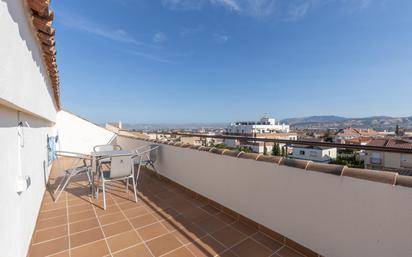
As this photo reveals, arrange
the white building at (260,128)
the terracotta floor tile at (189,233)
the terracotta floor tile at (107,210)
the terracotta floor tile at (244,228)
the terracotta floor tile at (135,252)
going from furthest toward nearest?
the white building at (260,128) < the terracotta floor tile at (107,210) < the terracotta floor tile at (244,228) < the terracotta floor tile at (189,233) < the terracotta floor tile at (135,252)

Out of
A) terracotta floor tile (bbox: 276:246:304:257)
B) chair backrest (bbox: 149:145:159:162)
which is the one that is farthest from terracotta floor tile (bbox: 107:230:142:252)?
chair backrest (bbox: 149:145:159:162)

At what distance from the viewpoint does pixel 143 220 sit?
7.19ft

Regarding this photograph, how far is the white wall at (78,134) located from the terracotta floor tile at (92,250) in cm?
682

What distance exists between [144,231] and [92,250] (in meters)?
0.48

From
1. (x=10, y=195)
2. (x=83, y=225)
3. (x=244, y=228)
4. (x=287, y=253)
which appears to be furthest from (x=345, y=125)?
(x=10, y=195)

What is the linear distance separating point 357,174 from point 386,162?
0.28 m

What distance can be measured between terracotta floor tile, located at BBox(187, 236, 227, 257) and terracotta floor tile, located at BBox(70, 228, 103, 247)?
3.21 feet

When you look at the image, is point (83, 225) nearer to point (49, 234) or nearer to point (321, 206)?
point (49, 234)

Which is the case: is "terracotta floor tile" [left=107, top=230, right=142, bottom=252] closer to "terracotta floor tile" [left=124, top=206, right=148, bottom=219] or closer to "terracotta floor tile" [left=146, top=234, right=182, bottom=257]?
"terracotta floor tile" [left=146, top=234, right=182, bottom=257]

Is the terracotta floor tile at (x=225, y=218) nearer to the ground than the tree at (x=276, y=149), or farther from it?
nearer to the ground

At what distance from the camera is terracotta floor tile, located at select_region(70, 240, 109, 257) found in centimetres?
159

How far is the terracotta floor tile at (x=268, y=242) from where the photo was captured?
1.69 meters

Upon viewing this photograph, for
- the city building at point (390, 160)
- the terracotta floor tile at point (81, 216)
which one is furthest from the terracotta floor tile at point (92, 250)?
the city building at point (390, 160)

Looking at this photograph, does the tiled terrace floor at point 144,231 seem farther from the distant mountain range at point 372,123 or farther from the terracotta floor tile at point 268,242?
the distant mountain range at point 372,123
